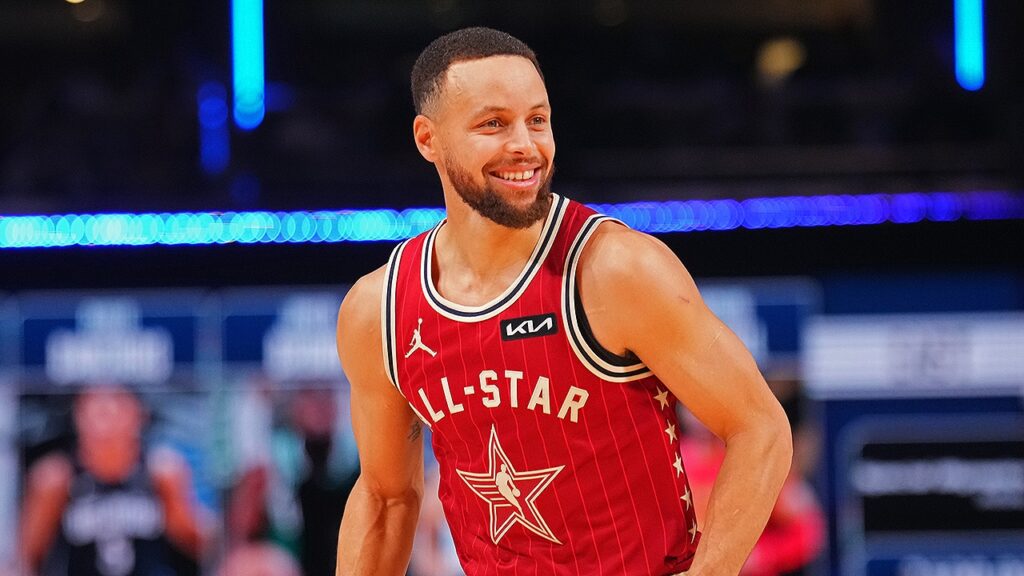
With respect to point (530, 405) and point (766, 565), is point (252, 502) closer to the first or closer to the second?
point (766, 565)

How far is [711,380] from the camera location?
2.75 meters

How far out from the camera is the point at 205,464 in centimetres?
751

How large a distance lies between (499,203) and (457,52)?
0.32m

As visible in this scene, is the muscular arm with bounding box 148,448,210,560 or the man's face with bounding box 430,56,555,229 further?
the muscular arm with bounding box 148,448,210,560

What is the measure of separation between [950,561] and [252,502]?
355cm

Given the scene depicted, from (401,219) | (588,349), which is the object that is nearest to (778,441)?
(588,349)

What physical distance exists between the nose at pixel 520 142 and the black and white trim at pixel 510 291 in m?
0.18

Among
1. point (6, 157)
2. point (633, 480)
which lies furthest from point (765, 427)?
point (6, 157)

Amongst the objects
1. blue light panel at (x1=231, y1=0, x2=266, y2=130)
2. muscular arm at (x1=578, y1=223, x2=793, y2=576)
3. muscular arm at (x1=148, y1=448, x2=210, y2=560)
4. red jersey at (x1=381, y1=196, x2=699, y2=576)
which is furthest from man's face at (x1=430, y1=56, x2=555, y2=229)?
blue light panel at (x1=231, y1=0, x2=266, y2=130)

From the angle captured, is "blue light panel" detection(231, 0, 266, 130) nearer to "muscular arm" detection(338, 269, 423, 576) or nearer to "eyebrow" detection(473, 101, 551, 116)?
"muscular arm" detection(338, 269, 423, 576)

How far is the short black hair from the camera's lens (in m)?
2.90

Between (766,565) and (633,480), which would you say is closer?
(633,480)

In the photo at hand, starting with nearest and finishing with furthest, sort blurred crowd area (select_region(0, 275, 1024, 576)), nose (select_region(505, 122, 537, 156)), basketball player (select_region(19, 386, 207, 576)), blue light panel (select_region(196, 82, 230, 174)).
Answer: nose (select_region(505, 122, 537, 156)), blurred crowd area (select_region(0, 275, 1024, 576)), basketball player (select_region(19, 386, 207, 576)), blue light panel (select_region(196, 82, 230, 174))

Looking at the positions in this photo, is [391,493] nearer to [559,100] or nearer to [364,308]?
[364,308]
